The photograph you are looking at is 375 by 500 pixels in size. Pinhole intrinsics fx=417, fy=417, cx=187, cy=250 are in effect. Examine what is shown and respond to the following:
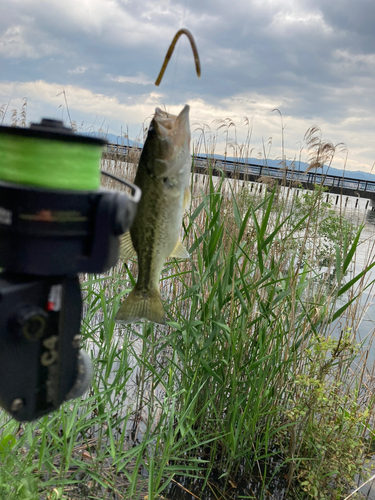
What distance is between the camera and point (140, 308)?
1.07m

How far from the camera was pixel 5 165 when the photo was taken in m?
0.69

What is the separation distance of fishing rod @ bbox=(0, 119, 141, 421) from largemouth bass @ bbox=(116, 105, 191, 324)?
0.52 ft

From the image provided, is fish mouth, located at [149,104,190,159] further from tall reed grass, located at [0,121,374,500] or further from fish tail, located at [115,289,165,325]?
tall reed grass, located at [0,121,374,500]

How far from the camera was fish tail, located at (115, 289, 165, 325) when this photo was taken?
1.06 metres

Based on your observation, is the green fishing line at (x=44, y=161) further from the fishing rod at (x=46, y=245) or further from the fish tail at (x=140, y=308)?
the fish tail at (x=140, y=308)

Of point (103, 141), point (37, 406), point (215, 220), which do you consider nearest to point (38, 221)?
point (103, 141)

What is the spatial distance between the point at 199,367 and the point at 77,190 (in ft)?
6.99

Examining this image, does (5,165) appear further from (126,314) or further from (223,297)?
(223,297)

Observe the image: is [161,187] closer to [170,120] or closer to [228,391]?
[170,120]

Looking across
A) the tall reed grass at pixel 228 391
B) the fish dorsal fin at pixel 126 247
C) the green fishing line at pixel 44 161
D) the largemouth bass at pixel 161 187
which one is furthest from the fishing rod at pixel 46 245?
the tall reed grass at pixel 228 391

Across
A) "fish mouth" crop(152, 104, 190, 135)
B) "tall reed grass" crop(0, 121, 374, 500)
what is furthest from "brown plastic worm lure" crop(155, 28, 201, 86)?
"tall reed grass" crop(0, 121, 374, 500)

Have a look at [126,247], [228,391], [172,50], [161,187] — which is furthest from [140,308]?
[228,391]

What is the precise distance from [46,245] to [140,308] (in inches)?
16.6

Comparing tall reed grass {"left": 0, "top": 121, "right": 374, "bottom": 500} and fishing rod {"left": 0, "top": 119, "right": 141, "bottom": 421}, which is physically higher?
fishing rod {"left": 0, "top": 119, "right": 141, "bottom": 421}
